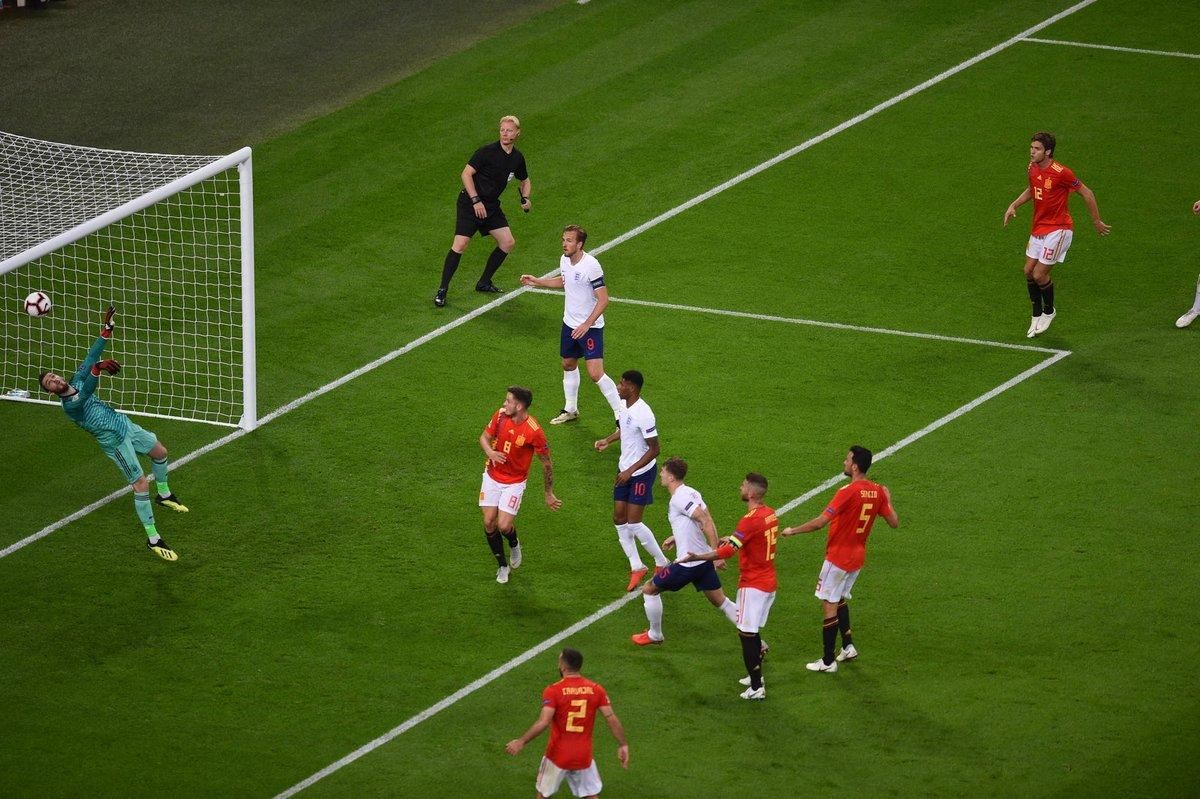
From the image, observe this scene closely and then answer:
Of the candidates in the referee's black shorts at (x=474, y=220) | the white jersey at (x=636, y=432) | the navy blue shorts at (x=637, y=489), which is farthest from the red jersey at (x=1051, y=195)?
the navy blue shorts at (x=637, y=489)

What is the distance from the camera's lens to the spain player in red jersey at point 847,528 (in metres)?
15.0

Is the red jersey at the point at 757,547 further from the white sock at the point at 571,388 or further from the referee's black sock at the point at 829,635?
the white sock at the point at 571,388

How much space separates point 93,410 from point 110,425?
22 centimetres

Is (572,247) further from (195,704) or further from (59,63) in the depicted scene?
(59,63)

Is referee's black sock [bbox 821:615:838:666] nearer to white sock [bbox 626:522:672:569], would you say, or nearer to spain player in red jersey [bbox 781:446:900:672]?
spain player in red jersey [bbox 781:446:900:672]

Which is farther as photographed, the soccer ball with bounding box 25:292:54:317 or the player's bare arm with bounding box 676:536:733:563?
the soccer ball with bounding box 25:292:54:317

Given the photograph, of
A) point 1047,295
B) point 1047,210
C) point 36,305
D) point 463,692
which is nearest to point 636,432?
point 463,692

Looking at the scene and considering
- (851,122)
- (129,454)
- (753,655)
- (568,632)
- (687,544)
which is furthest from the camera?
(851,122)

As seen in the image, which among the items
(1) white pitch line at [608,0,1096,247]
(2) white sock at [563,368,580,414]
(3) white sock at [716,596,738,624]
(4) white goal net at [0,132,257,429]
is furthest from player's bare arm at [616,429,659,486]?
(1) white pitch line at [608,0,1096,247]

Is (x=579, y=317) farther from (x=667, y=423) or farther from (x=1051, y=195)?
(x=1051, y=195)

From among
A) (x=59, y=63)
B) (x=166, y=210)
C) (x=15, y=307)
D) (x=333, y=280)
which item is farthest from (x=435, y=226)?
(x=59, y=63)

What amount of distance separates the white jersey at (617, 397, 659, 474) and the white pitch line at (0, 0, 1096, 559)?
5323 millimetres

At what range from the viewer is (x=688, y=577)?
15375mm

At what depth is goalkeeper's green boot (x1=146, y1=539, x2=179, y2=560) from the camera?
1758 centimetres
